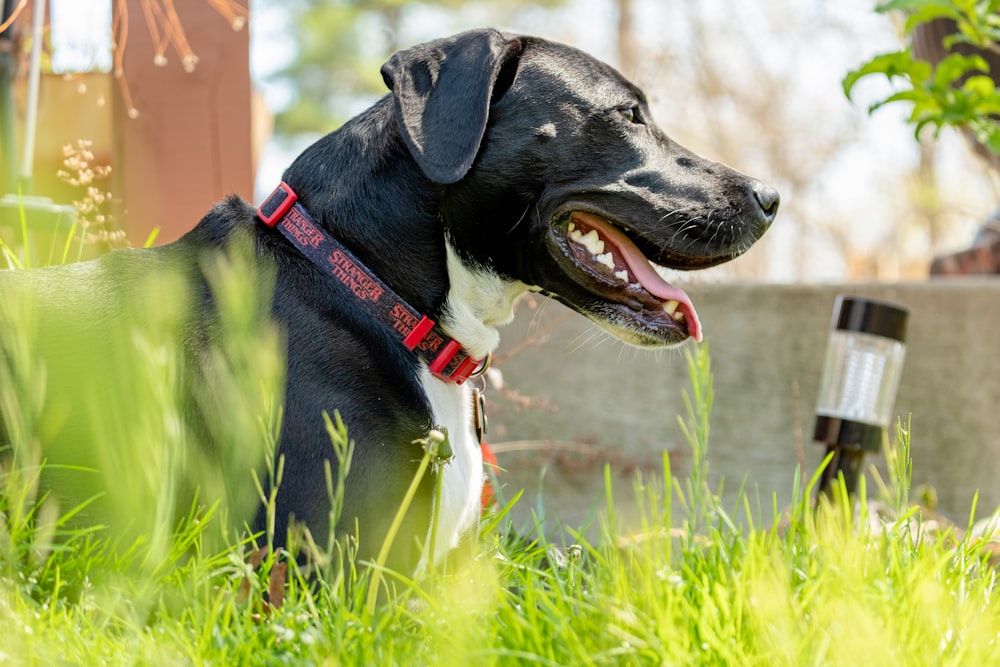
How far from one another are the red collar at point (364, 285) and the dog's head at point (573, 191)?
205 mm

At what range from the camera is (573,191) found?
239cm

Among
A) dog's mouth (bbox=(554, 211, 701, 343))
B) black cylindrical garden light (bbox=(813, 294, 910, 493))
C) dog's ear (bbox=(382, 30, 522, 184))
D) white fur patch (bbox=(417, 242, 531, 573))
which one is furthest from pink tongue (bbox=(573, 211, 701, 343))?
black cylindrical garden light (bbox=(813, 294, 910, 493))

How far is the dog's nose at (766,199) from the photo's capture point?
252 cm

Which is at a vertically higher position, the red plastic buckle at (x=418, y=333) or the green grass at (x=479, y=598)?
the red plastic buckle at (x=418, y=333)

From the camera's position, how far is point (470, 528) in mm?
2293

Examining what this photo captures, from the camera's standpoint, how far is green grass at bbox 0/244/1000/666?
136cm

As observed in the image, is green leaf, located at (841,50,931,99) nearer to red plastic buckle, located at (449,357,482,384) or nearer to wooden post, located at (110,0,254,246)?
red plastic buckle, located at (449,357,482,384)

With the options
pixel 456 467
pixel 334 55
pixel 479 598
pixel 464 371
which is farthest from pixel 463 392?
pixel 334 55

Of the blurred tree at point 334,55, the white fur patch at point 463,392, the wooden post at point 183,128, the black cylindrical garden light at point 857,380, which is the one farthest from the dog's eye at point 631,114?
the blurred tree at point 334,55

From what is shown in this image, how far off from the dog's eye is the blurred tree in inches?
849

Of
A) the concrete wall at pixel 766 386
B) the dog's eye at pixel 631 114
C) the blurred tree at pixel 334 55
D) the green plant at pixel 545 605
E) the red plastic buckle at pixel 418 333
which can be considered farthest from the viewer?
the blurred tree at pixel 334 55

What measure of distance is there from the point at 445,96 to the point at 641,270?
0.62 meters

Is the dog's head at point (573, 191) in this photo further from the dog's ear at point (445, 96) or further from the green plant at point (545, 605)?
the green plant at point (545, 605)

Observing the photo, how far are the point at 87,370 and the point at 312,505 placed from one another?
0.57 m
